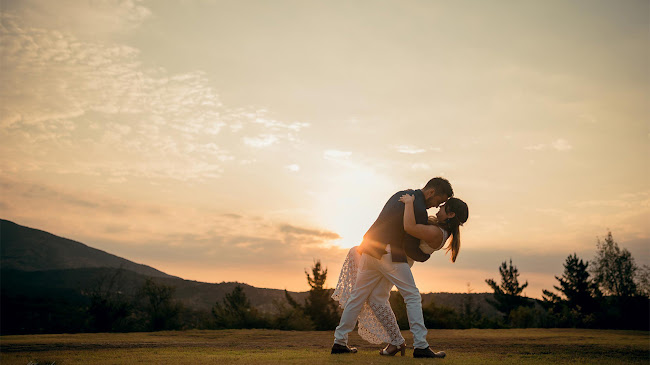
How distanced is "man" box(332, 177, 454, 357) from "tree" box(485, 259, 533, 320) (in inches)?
2089

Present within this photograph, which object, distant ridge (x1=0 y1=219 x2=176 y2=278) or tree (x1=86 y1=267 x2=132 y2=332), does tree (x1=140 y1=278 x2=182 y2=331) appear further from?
distant ridge (x1=0 y1=219 x2=176 y2=278)

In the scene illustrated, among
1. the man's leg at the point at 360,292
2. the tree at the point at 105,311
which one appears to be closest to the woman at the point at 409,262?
the man's leg at the point at 360,292

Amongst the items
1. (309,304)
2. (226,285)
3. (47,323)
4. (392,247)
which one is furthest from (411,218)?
(226,285)

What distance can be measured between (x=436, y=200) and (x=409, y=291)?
121cm

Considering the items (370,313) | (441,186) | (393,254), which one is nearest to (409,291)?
(393,254)

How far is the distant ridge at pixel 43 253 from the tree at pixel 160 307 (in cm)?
2846

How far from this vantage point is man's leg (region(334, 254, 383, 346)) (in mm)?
5762

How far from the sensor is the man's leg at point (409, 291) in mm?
5320

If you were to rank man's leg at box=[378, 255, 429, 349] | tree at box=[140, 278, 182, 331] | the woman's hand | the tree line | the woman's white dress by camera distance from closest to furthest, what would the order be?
man's leg at box=[378, 255, 429, 349], the woman's hand, the woman's white dress, the tree line, tree at box=[140, 278, 182, 331]

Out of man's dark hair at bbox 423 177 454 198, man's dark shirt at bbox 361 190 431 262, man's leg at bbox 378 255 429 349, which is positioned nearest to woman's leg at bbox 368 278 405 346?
man's leg at bbox 378 255 429 349

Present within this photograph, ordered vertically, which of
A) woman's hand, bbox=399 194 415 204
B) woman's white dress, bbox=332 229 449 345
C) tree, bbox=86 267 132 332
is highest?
woman's hand, bbox=399 194 415 204

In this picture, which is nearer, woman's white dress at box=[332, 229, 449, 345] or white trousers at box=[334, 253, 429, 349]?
white trousers at box=[334, 253, 429, 349]

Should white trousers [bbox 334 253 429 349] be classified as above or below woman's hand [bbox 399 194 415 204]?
below

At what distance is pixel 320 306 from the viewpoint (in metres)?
27.3
